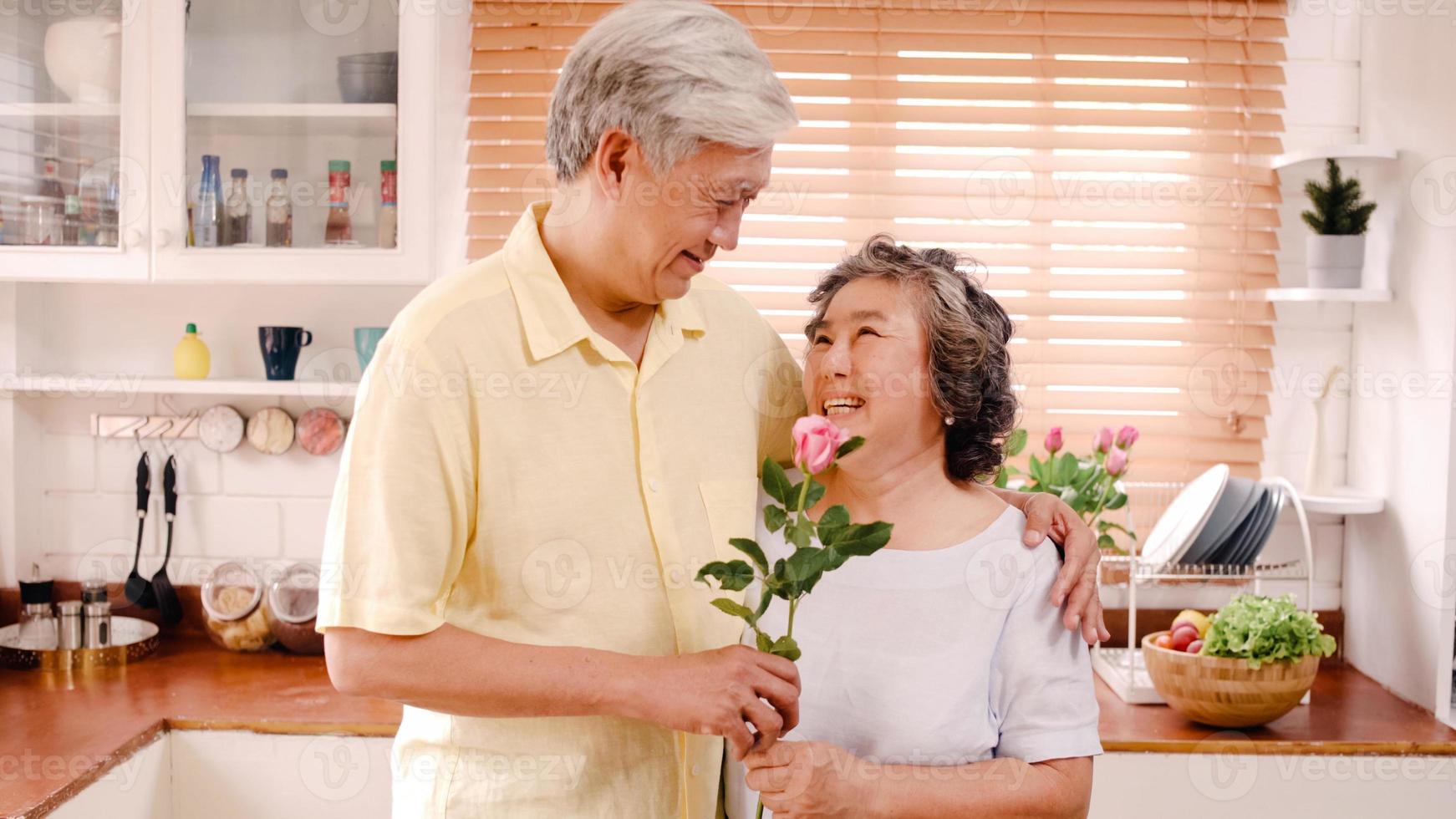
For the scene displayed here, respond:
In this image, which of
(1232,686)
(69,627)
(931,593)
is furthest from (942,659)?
(69,627)

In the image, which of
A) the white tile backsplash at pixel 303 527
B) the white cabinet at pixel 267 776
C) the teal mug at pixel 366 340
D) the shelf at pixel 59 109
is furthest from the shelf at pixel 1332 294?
the shelf at pixel 59 109

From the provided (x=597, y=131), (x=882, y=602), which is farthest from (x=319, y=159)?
(x=882, y=602)

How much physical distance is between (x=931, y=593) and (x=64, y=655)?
1.94 meters

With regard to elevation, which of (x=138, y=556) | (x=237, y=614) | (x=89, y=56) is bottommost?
(x=237, y=614)

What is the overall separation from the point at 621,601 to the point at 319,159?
1515 millimetres

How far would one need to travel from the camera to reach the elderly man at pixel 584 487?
45.0 inches

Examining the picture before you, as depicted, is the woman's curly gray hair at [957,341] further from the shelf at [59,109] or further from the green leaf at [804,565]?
the shelf at [59,109]

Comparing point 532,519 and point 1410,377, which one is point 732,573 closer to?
point 532,519

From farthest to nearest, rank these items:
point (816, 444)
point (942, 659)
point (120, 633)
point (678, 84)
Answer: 1. point (120, 633)
2. point (942, 659)
3. point (678, 84)
4. point (816, 444)

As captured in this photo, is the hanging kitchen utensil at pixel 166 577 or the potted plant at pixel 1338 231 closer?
the potted plant at pixel 1338 231

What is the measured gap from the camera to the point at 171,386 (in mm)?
2504

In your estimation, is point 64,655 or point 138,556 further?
point 138,556

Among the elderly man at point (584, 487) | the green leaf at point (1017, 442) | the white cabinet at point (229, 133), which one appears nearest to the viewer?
the elderly man at point (584, 487)

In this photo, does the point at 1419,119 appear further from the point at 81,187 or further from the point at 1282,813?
the point at 81,187
